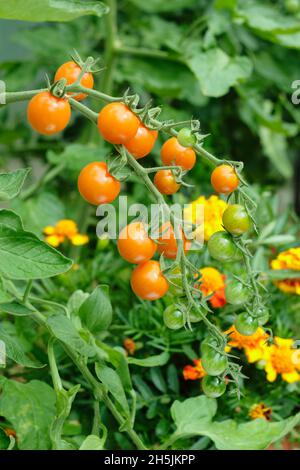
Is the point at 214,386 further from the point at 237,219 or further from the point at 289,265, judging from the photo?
the point at 289,265

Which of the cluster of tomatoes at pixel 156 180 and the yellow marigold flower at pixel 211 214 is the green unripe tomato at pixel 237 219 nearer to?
the cluster of tomatoes at pixel 156 180

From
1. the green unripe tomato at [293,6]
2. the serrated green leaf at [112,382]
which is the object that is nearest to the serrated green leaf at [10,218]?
the serrated green leaf at [112,382]

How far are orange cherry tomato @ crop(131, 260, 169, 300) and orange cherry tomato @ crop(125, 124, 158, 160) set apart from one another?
0.08m

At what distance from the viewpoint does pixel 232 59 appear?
1085 mm

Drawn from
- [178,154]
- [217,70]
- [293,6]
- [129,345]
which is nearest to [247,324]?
[178,154]

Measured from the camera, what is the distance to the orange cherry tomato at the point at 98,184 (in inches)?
19.4

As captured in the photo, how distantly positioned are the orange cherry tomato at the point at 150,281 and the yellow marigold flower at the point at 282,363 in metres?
0.23

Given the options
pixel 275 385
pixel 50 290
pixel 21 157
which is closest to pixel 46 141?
pixel 21 157

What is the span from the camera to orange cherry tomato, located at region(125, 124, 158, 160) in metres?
0.50

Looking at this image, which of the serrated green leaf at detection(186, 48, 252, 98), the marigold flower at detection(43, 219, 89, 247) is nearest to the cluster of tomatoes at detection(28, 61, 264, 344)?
the marigold flower at detection(43, 219, 89, 247)

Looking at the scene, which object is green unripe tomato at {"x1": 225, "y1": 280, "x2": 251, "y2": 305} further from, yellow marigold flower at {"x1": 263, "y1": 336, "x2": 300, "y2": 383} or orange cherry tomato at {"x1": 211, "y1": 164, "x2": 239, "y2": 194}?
yellow marigold flower at {"x1": 263, "y1": 336, "x2": 300, "y2": 383}

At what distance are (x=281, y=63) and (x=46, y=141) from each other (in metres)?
0.46

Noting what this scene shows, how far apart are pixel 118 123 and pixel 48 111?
1.9 inches

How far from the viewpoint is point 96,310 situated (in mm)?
605
